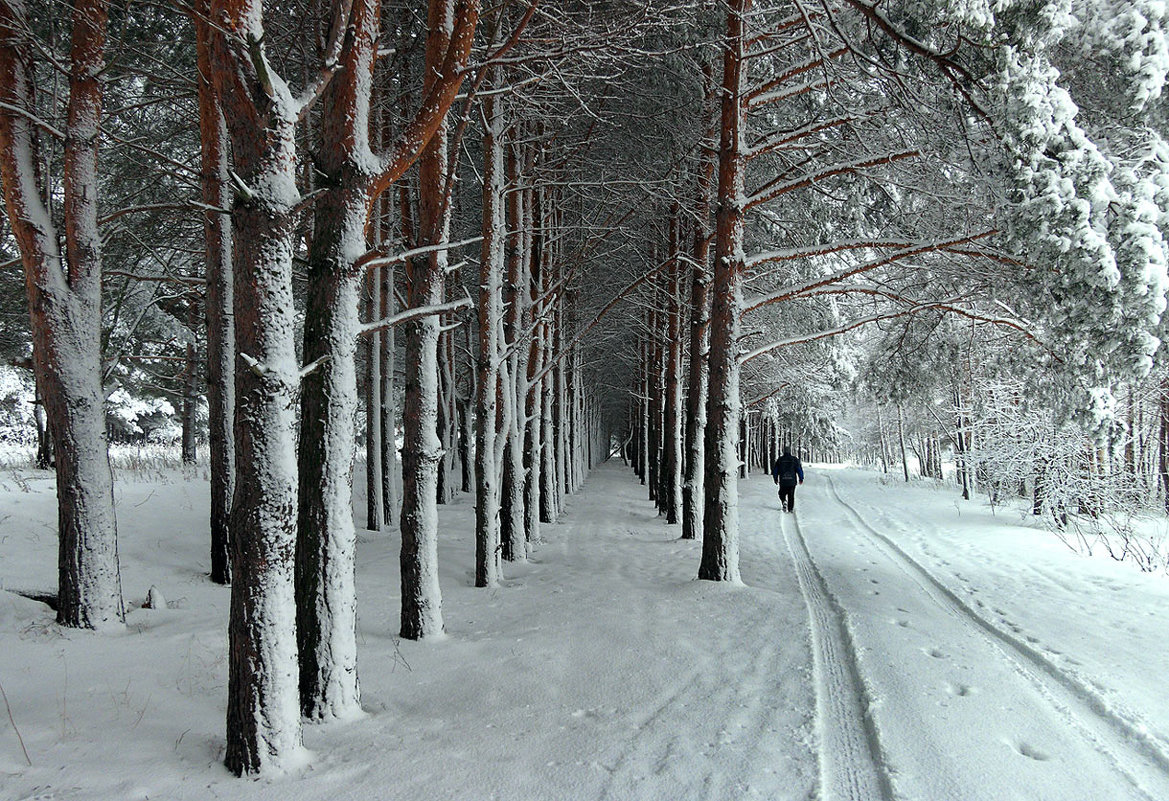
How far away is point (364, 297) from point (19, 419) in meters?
22.1

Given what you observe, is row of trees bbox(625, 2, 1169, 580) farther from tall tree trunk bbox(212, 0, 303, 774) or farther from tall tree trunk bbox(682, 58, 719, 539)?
tall tree trunk bbox(212, 0, 303, 774)

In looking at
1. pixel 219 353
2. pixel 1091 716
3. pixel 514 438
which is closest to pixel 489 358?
pixel 514 438

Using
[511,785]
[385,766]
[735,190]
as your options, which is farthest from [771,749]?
[735,190]

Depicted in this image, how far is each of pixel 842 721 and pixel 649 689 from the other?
3.95 ft

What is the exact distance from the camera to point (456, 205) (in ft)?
37.6

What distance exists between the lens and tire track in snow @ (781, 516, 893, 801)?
119 inches

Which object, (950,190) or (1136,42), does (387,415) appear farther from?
(1136,42)

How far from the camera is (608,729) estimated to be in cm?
357

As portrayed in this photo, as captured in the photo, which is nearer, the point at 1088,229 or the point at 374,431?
the point at 1088,229

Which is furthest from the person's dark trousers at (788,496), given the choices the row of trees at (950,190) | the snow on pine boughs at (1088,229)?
the snow on pine boughs at (1088,229)

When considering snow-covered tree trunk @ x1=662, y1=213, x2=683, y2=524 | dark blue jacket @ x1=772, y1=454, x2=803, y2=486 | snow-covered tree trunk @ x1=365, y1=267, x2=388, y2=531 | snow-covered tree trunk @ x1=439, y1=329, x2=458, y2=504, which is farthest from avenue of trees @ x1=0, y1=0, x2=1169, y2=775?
dark blue jacket @ x1=772, y1=454, x2=803, y2=486

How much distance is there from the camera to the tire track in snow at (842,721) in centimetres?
303

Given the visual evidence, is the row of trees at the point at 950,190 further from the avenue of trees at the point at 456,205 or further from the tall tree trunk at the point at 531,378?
the tall tree trunk at the point at 531,378

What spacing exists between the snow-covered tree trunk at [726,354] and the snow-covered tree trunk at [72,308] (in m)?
6.07
